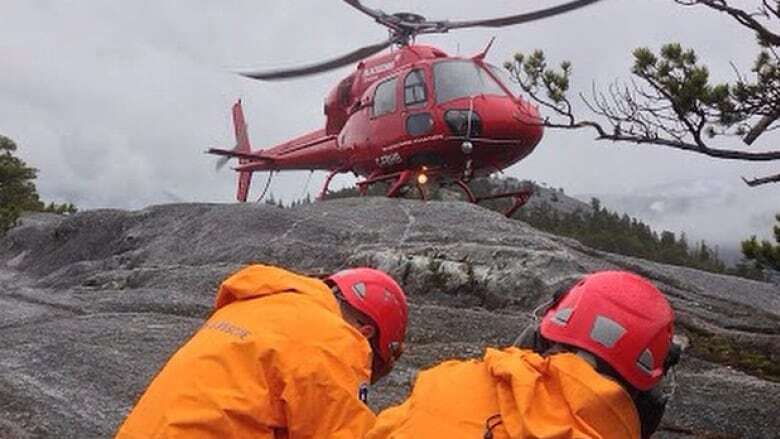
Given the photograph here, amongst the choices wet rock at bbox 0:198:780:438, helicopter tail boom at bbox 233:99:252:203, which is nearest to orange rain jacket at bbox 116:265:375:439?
wet rock at bbox 0:198:780:438

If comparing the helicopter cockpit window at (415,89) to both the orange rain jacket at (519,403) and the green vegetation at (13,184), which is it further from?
the orange rain jacket at (519,403)

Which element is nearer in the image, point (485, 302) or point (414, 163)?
point (485, 302)

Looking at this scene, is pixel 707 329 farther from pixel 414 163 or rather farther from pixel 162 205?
pixel 162 205

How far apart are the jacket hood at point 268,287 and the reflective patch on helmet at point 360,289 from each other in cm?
46

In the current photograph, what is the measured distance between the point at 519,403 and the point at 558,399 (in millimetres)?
147

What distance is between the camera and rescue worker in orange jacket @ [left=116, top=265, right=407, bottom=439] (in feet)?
13.0

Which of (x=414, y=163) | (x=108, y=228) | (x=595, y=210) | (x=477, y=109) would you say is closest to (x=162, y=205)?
(x=108, y=228)

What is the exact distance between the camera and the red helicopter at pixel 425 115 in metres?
17.7

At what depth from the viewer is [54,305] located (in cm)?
1177

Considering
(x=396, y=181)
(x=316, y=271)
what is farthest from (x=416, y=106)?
(x=316, y=271)

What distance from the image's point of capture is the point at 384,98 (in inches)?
731

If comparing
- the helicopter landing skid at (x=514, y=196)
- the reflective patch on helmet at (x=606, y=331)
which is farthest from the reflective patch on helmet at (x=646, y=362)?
the helicopter landing skid at (x=514, y=196)

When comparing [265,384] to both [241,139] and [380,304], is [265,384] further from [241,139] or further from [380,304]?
[241,139]

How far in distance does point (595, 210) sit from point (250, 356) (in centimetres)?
6036
